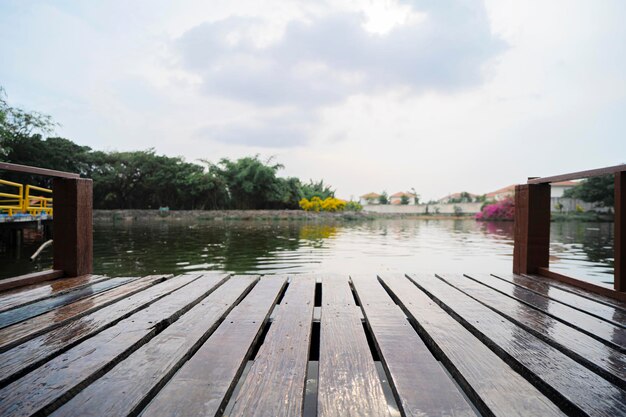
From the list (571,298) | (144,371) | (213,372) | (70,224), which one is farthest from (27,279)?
(571,298)

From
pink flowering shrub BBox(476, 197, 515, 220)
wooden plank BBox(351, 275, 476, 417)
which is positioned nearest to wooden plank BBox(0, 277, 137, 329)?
wooden plank BBox(351, 275, 476, 417)

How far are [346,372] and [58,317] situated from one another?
1.24 m

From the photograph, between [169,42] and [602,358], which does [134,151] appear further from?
[602,358]

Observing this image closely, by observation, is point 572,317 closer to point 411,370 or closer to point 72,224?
point 411,370

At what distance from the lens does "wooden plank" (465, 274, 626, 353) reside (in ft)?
4.26

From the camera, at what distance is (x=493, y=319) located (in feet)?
5.02

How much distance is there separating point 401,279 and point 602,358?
4.57 feet

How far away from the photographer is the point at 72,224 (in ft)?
7.44

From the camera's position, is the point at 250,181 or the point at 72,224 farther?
the point at 250,181

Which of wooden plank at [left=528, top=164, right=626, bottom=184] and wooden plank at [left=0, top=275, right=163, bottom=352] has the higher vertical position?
wooden plank at [left=528, top=164, right=626, bottom=184]

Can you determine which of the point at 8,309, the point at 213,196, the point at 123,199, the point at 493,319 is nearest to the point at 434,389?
the point at 493,319

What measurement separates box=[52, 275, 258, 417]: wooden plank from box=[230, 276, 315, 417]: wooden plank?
0.23m

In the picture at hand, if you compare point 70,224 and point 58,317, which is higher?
point 70,224

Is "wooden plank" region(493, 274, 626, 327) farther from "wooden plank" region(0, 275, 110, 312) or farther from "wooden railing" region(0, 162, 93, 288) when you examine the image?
"wooden railing" region(0, 162, 93, 288)
